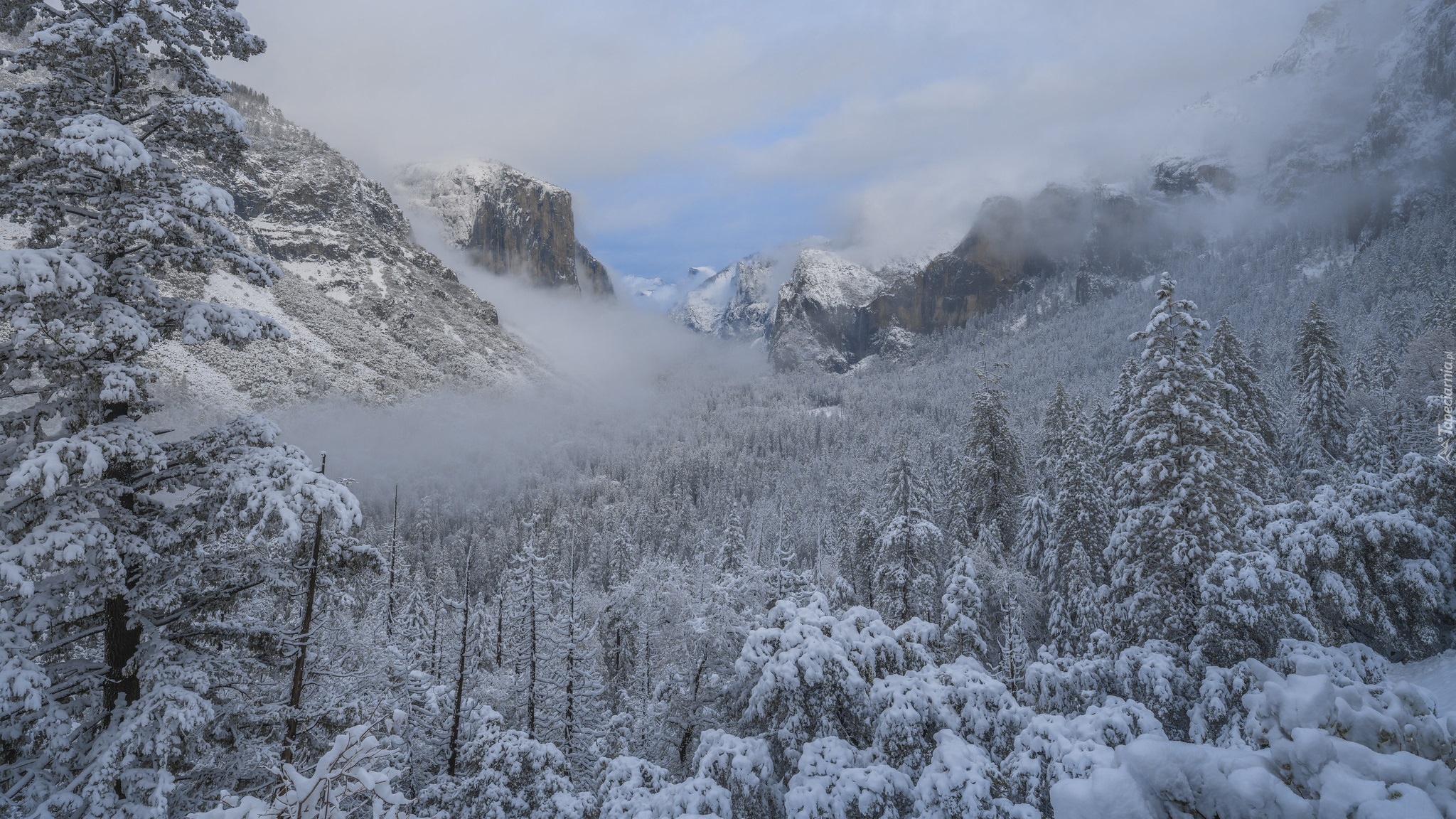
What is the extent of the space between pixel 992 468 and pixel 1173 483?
13475 millimetres

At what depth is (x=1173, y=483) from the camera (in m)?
14.4

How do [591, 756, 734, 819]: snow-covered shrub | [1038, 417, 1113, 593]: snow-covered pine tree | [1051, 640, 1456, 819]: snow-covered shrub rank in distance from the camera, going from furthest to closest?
[1038, 417, 1113, 593]: snow-covered pine tree → [591, 756, 734, 819]: snow-covered shrub → [1051, 640, 1456, 819]: snow-covered shrub

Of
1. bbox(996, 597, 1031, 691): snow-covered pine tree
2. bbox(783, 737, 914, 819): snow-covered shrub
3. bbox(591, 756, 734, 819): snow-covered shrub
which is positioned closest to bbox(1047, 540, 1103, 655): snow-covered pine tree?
bbox(996, 597, 1031, 691): snow-covered pine tree

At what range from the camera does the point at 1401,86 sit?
6673 inches

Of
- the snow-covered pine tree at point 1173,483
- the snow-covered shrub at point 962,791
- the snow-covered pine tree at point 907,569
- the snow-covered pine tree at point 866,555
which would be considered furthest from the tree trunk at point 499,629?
the snow-covered shrub at point 962,791

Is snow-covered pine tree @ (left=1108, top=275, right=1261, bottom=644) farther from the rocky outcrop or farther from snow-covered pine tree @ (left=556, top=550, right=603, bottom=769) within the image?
the rocky outcrop

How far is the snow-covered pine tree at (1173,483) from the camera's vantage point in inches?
542

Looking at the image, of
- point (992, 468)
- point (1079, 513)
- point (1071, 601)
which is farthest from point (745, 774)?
point (992, 468)

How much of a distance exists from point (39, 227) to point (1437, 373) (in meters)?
40.5

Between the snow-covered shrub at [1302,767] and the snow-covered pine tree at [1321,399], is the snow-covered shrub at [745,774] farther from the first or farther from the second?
the snow-covered pine tree at [1321,399]

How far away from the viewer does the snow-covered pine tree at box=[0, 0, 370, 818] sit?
5.29 meters

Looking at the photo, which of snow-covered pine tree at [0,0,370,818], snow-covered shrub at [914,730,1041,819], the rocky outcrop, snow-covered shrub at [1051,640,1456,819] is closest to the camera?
snow-covered shrub at [1051,640,1456,819]

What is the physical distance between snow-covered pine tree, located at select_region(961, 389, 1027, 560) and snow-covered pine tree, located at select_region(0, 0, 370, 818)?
26591 mm

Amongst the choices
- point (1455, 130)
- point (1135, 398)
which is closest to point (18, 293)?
point (1135, 398)
